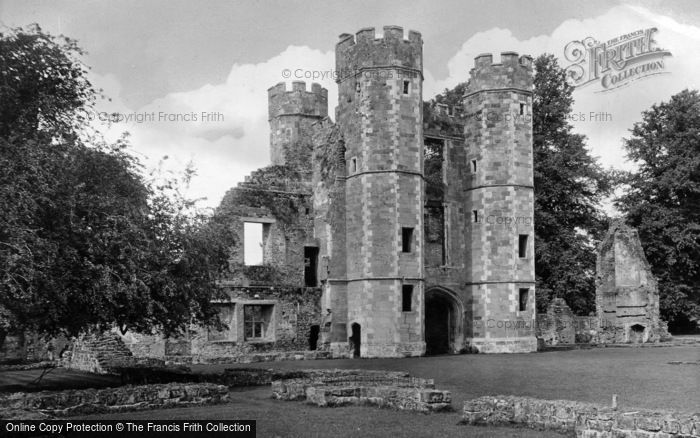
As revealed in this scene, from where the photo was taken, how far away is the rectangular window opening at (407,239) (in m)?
30.9

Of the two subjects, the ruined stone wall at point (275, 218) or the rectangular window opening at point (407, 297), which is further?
the ruined stone wall at point (275, 218)

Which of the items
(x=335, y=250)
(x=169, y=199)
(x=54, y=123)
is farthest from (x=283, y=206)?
(x=54, y=123)

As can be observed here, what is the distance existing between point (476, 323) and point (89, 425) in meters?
23.7

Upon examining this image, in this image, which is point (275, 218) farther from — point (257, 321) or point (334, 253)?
point (257, 321)

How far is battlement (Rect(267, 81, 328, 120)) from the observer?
41.0m

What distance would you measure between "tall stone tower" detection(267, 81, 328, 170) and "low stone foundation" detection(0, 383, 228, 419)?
83.1ft

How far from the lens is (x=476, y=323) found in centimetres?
3319

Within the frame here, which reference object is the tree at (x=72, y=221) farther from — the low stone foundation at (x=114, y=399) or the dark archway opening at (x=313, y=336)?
the dark archway opening at (x=313, y=336)

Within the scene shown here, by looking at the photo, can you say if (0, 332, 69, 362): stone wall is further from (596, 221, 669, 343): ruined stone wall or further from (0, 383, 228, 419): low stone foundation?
(596, 221, 669, 343): ruined stone wall

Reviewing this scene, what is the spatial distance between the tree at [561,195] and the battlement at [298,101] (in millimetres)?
6828

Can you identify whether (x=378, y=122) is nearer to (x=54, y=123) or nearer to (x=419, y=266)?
(x=419, y=266)

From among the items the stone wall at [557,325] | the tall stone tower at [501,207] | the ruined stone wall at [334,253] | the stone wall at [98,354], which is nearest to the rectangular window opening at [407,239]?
the ruined stone wall at [334,253]

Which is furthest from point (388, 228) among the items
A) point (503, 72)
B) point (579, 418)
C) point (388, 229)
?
point (579, 418)

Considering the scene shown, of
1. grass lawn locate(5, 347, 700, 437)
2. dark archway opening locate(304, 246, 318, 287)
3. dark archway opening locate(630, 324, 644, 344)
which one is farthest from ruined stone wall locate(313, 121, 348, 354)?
dark archway opening locate(630, 324, 644, 344)
